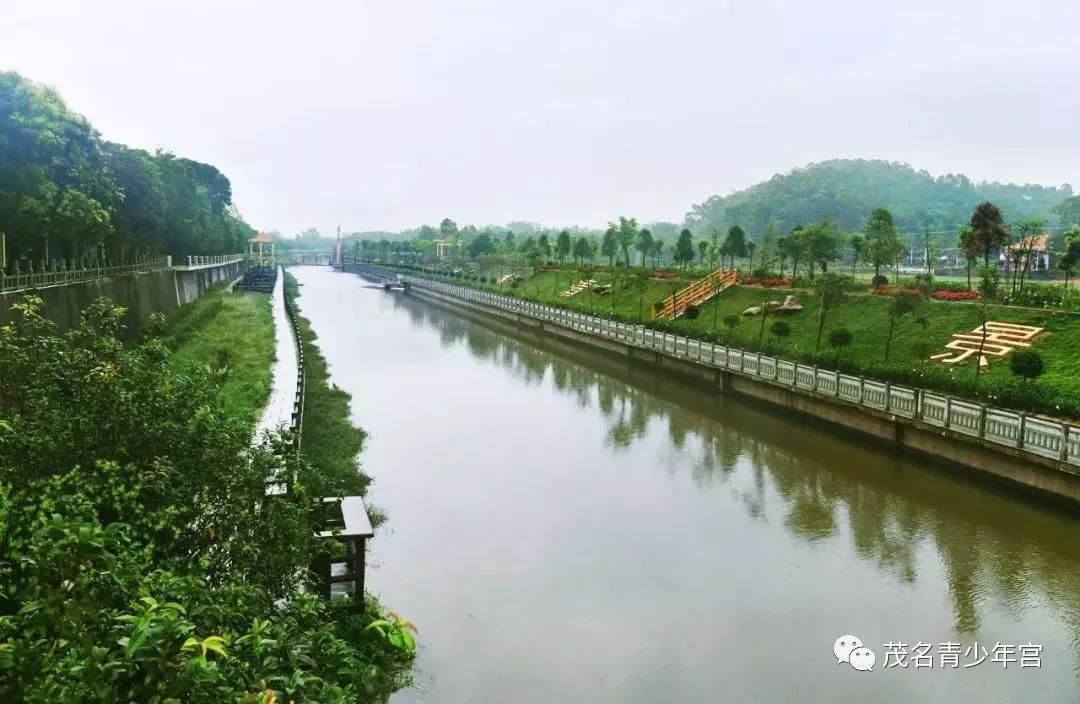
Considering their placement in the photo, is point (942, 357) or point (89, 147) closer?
point (942, 357)

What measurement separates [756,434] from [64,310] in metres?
19.1

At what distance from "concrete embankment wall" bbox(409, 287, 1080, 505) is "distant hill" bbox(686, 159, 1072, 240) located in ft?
140

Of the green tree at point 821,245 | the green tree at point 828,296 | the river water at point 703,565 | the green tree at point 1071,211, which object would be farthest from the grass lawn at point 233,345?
the green tree at point 1071,211

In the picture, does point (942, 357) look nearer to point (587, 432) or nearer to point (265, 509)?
point (587, 432)

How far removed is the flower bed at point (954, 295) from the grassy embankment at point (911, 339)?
0.45m

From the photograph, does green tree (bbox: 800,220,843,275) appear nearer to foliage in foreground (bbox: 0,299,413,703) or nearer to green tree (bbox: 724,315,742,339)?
green tree (bbox: 724,315,742,339)

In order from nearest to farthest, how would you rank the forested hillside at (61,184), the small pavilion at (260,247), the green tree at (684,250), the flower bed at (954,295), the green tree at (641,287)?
1. the forested hillside at (61,184)
2. the flower bed at (954,295)
3. the green tree at (641,287)
4. the green tree at (684,250)
5. the small pavilion at (260,247)

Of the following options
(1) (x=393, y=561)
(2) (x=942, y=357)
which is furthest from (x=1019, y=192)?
(1) (x=393, y=561)

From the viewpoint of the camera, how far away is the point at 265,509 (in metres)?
6.36

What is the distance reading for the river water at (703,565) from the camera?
910 centimetres

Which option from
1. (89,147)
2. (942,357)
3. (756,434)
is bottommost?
(756,434)

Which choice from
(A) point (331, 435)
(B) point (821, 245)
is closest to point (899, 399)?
(A) point (331, 435)

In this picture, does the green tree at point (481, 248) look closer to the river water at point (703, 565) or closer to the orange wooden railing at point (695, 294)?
the orange wooden railing at point (695, 294)

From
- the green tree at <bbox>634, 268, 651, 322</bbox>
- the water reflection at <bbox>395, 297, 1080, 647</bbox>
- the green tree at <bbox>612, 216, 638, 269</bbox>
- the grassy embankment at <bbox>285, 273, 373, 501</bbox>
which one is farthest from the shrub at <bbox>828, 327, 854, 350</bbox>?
the green tree at <bbox>612, 216, 638, 269</bbox>
